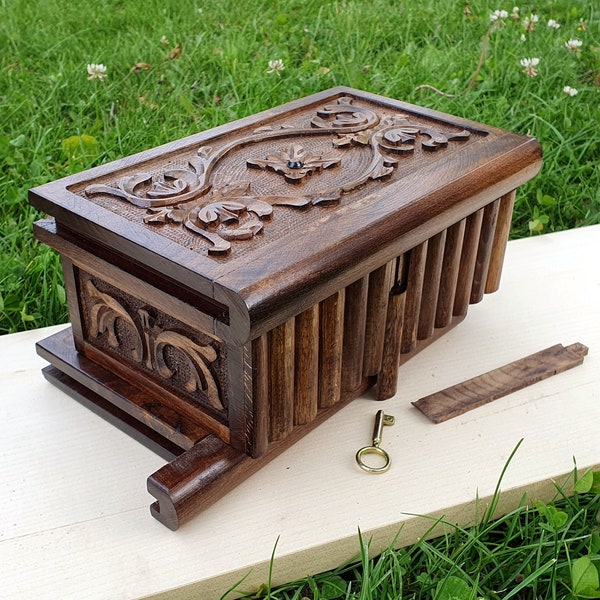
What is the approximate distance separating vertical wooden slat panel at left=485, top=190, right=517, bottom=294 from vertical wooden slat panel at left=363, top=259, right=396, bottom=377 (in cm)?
36

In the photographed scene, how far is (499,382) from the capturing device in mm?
1610

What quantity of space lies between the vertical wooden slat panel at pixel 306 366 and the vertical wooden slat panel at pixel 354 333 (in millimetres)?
84

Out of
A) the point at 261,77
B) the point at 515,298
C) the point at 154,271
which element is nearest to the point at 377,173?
the point at 154,271

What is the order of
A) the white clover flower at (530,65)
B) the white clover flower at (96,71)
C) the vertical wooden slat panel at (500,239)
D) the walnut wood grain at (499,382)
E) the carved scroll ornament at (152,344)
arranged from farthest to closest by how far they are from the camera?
the white clover flower at (530,65) → the white clover flower at (96,71) → the vertical wooden slat panel at (500,239) → the walnut wood grain at (499,382) → the carved scroll ornament at (152,344)

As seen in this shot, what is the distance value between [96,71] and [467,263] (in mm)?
1654

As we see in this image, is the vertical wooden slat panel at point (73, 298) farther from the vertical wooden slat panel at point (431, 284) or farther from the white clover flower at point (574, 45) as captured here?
the white clover flower at point (574, 45)

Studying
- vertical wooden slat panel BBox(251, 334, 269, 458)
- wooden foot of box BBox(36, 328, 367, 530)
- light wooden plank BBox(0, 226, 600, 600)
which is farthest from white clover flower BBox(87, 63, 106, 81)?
vertical wooden slat panel BBox(251, 334, 269, 458)

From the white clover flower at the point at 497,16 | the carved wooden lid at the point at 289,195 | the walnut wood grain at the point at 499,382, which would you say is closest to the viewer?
the carved wooden lid at the point at 289,195

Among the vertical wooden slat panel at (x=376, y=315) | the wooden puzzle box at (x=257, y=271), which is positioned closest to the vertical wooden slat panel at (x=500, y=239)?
the wooden puzzle box at (x=257, y=271)

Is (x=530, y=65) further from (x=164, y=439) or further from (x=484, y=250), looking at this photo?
(x=164, y=439)

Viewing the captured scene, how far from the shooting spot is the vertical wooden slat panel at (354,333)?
1.36m

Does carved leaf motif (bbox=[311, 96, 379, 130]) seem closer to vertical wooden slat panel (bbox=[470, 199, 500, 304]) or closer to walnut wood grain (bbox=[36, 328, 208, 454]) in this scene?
vertical wooden slat panel (bbox=[470, 199, 500, 304])

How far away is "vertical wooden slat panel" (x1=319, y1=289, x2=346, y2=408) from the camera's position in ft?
4.33

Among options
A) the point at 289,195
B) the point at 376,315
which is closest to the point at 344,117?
the point at 289,195
